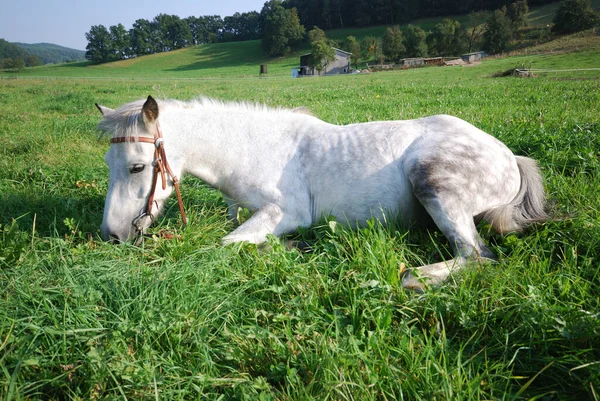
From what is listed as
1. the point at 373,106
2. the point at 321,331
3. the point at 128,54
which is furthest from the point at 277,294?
the point at 128,54

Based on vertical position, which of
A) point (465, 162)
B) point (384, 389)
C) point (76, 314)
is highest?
point (465, 162)

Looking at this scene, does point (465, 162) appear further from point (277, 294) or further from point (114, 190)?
point (114, 190)

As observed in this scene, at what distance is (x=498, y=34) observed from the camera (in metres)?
68.1

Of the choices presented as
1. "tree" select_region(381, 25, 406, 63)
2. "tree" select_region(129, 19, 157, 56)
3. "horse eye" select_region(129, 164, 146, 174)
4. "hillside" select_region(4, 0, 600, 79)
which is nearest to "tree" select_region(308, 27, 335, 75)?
"hillside" select_region(4, 0, 600, 79)

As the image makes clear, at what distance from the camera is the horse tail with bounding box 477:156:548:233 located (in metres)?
3.33

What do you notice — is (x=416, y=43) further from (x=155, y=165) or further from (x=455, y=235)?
(x=155, y=165)

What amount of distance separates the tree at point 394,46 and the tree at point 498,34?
17.0 metres

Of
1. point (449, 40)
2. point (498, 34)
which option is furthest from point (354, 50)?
point (498, 34)

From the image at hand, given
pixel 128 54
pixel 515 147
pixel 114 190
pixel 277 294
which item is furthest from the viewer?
pixel 128 54

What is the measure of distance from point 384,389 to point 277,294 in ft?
3.51

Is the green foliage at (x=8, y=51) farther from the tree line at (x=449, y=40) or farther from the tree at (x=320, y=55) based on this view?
the tree line at (x=449, y=40)

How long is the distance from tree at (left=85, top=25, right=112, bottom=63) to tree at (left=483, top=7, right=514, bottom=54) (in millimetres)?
104018

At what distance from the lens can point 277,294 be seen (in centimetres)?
259

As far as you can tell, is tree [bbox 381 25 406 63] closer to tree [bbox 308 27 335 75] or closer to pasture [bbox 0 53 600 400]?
tree [bbox 308 27 335 75]
